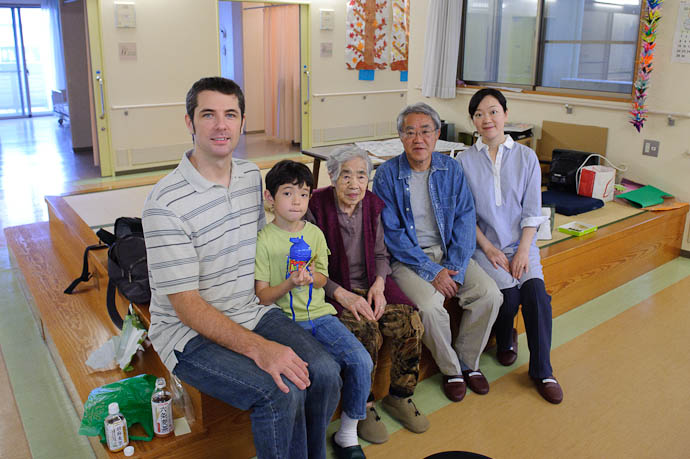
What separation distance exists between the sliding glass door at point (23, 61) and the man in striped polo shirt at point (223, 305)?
991 cm

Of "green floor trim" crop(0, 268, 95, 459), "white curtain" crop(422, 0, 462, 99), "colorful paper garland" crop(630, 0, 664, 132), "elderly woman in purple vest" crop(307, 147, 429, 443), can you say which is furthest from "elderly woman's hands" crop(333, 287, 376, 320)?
"white curtain" crop(422, 0, 462, 99)

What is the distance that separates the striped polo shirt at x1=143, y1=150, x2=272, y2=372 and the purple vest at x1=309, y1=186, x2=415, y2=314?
12.6 inches

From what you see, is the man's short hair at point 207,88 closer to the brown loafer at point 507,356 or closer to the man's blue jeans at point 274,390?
the man's blue jeans at point 274,390

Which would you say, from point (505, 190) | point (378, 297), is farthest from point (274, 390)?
point (505, 190)

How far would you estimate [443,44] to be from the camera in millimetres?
5285

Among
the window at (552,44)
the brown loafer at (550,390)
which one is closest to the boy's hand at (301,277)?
the brown loafer at (550,390)

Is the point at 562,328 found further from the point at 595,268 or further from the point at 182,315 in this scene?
the point at 182,315

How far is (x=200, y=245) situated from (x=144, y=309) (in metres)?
0.65

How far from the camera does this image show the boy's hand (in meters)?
1.84

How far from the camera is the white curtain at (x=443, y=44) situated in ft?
17.2

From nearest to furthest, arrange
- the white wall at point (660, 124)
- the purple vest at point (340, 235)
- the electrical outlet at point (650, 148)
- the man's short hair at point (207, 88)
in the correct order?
the man's short hair at point (207, 88)
the purple vest at point (340, 235)
the white wall at point (660, 124)
the electrical outlet at point (650, 148)

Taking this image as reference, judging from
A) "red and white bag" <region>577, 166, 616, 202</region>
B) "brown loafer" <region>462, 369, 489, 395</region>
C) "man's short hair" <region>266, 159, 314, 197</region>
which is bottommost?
"brown loafer" <region>462, 369, 489, 395</region>

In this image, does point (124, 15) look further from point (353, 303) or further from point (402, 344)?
point (402, 344)

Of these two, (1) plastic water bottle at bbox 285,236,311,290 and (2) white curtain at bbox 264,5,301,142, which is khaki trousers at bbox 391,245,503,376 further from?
(2) white curtain at bbox 264,5,301,142
